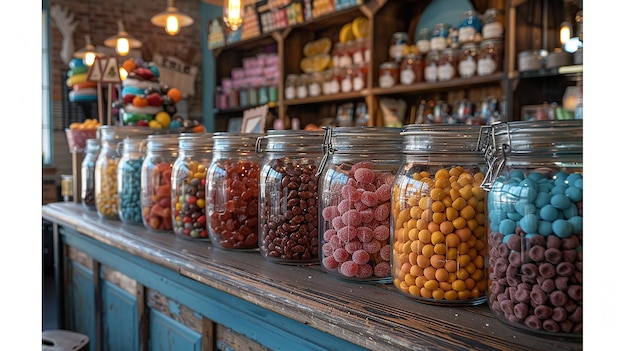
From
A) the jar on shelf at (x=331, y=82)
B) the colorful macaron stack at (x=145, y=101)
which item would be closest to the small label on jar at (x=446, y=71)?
the jar on shelf at (x=331, y=82)

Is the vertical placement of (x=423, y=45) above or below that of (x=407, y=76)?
above

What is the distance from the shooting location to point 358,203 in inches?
37.2

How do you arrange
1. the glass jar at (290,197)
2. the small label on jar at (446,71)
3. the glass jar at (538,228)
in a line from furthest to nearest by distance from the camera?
the small label on jar at (446,71)
the glass jar at (290,197)
the glass jar at (538,228)

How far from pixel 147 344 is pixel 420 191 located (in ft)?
3.47

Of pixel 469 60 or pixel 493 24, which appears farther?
pixel 469 60

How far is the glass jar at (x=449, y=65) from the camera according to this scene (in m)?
3.36

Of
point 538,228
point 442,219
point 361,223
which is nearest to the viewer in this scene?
point 538,228

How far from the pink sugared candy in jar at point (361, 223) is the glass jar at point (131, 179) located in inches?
36.2

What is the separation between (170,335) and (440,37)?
2542 millimetres

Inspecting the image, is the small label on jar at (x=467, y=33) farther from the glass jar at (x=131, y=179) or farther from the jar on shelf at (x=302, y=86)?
the glass jar at (x=131, y=179)

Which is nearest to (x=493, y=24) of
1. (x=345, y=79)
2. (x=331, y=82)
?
(x=345, y=79)

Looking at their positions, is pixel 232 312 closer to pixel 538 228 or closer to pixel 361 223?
pixel 361 223

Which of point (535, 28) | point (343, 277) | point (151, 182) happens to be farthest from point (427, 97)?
point (343, 277)

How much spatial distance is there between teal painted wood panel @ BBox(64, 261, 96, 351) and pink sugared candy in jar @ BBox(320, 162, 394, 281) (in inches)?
51.0
